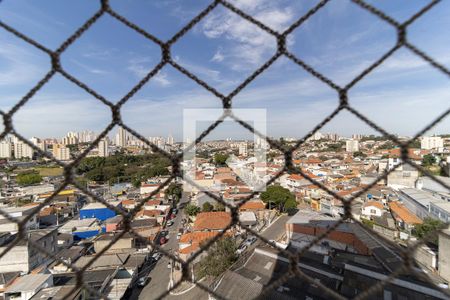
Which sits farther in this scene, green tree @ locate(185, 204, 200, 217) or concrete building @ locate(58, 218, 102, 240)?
green tree @ locate(185, 204, 200, 217)

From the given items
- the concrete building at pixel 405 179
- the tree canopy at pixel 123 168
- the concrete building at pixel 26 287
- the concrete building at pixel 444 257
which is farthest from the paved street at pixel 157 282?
the concrete building at pixel 405 179

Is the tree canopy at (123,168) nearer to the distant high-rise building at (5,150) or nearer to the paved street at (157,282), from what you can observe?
the distant high-rise building at (5,150)

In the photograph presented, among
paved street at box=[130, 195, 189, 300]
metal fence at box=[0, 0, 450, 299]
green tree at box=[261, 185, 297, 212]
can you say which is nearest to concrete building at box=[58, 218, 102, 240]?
paved street at box=[130, 195, 189, 300]

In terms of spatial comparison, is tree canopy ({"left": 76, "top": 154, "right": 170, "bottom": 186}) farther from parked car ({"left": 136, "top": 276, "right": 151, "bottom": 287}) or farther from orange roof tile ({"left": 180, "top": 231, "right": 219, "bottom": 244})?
parked car ({"left": 136, "top": 276, "right": 151, "bottom": 287})

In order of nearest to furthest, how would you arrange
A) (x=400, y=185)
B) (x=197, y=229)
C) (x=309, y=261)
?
1. (x=309, y=261)
2. (x=197, y=229)
3. (x=400, y=185)

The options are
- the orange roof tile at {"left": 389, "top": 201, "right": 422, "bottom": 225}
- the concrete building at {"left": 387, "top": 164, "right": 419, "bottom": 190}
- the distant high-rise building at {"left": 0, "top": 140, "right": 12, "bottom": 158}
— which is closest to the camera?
the orange roof tile at {"left": 389, "top": 201, "right": 422, "bottom": 225}

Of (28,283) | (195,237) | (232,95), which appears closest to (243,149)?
(195,237)

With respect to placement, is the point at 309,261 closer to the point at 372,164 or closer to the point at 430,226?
the point at 430,226

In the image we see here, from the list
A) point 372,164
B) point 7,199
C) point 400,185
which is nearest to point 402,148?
point 400,185

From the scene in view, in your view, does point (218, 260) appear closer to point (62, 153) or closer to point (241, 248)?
point (241, 248)
